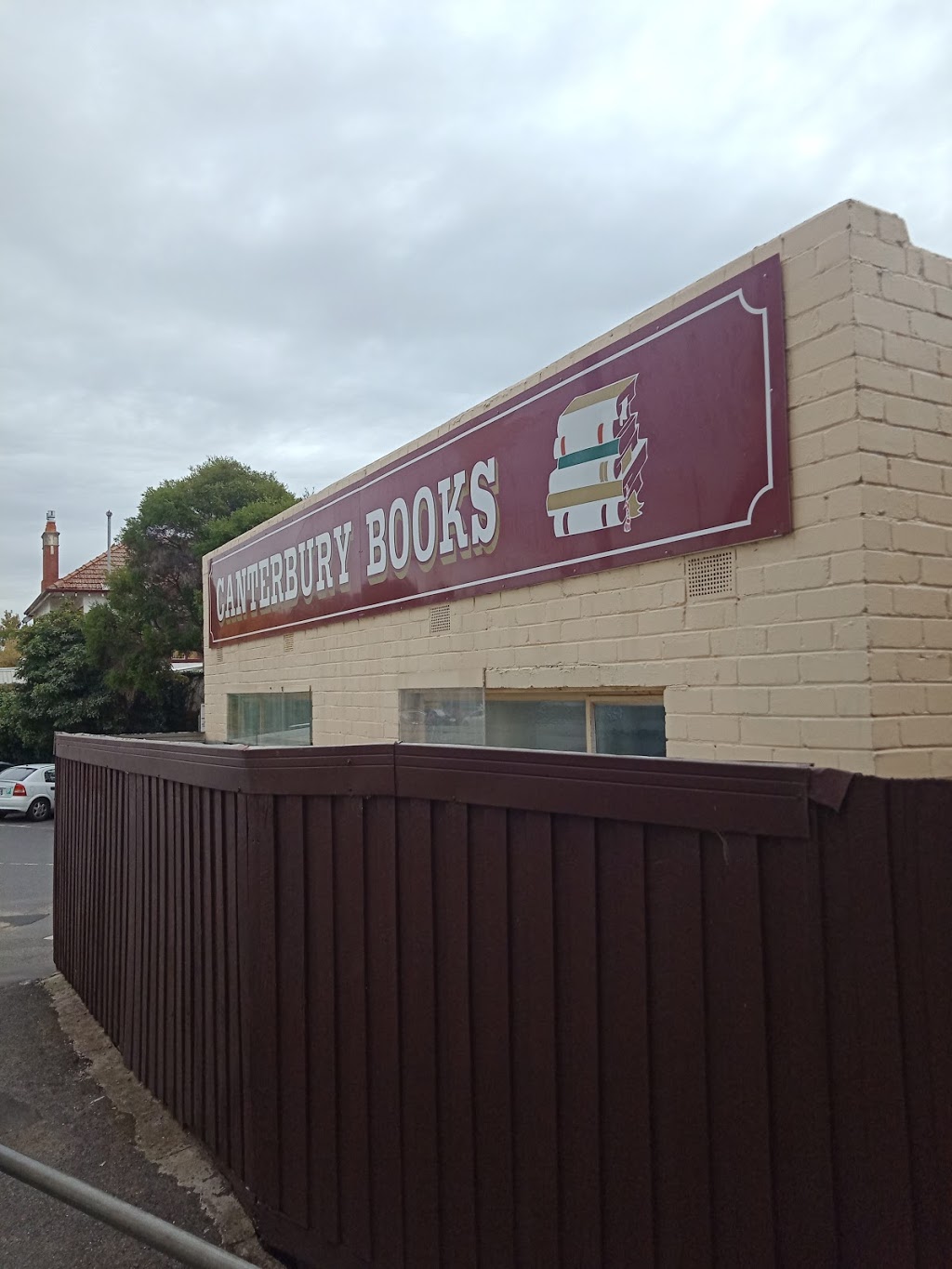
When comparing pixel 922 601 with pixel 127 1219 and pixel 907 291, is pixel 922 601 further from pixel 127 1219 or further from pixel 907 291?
pixel 127 1219

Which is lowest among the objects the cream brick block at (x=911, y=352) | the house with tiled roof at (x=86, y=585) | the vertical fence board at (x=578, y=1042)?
the vertical fence board at (x=578, y=1042)

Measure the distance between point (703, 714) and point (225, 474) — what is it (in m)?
24.2

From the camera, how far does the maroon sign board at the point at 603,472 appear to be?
13.2ft

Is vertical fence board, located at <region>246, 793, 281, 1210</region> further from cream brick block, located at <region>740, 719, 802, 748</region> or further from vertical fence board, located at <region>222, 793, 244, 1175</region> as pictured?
cream brick block, located at <region>740, 719, 802, 748</region>

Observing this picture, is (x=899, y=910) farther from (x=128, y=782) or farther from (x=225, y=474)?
(x=225, y=474)

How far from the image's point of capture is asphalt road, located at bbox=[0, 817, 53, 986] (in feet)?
30.3

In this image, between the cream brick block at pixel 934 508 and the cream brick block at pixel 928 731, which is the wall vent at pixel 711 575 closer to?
the cream brick block at pixel 934 508

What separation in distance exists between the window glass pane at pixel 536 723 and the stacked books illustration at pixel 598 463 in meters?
1.01

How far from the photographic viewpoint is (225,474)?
87.1 ft

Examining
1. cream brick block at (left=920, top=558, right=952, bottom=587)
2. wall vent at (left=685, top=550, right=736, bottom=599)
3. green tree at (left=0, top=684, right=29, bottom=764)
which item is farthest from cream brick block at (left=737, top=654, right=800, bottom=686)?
green tree at (left=0, top=684, right=29, bottom=764)

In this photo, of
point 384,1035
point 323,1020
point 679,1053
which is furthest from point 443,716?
point 679,1053

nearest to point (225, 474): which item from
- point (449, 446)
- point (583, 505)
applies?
point (449, 446)

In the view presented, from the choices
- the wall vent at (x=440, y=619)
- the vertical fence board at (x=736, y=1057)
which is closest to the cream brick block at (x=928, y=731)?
the vertical fence board at (x=736, y=1057)

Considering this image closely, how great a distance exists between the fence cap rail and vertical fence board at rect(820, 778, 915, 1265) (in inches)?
4.0
